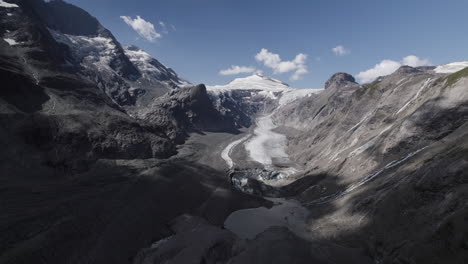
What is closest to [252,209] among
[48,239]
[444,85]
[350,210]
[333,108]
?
[350,210]

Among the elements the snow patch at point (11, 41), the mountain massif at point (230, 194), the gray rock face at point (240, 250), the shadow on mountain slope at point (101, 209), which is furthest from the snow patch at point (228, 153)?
the snow patch at point (11, 41)

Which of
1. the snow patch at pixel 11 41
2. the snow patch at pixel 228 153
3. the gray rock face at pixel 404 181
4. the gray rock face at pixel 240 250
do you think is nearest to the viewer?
the gray rock face at pixel 404 181

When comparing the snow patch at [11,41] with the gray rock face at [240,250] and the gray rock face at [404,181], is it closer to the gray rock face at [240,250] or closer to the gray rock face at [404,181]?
the gray rock face at [240,250]

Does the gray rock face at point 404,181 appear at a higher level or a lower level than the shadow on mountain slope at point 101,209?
higher

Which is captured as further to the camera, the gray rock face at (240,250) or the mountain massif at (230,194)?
the mountain massif at (230,194)

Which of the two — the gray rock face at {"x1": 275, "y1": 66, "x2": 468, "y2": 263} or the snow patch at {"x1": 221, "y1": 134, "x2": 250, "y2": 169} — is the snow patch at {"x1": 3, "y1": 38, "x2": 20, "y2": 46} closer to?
the snow patch at {"x1": 221, "y1": 134, "x2": 250, "y2": 169}

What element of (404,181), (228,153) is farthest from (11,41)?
(404,181)

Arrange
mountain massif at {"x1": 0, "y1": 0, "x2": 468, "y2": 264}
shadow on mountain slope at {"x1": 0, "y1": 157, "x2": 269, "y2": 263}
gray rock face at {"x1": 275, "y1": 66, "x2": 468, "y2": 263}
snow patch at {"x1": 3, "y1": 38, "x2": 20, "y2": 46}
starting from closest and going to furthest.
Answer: gray rock face at {"x1": 275, "y1": 66, "x2": 468, "y2": 263} < mountain massif at {"x1": 0, "y1": 0, "x2": 468, "y2": 264} < shadow on mountain slope at {"x1": 0, "y1": 157, "x2": 269, "y2": 263} < snow patch at {"x1": 3, "y1": 38, "x2": 20, "y2": 46}

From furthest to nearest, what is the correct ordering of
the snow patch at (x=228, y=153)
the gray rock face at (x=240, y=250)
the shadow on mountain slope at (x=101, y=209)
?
the snow patch at (x=228, y=153)
the shadow on mountain slope at (x=101, y=209)
the gray rock face at (x=240, y=250)

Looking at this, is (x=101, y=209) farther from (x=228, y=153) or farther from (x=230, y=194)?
(x=228, y=153)

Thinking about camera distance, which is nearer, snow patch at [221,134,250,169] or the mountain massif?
the mountain massif

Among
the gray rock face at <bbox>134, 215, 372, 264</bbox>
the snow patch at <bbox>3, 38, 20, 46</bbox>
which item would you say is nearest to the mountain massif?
the gray rock face at <bbox>134, 215, 372, 264</bbox>
